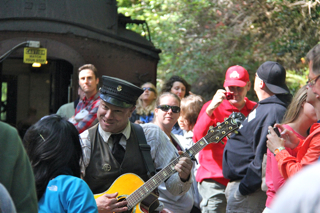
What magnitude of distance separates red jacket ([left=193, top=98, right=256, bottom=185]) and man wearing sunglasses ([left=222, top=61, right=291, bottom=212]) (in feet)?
1.49

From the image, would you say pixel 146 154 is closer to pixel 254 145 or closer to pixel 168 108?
pixel 254 145

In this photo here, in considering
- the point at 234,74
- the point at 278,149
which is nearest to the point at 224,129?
the point at 278,149

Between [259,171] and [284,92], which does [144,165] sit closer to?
[259,171]

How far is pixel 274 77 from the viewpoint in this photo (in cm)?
407

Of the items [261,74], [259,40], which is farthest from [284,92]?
[259,40]

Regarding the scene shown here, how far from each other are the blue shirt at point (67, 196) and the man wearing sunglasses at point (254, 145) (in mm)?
1926

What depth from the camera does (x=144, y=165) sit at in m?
3.35

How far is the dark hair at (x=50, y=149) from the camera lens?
242 centimetres

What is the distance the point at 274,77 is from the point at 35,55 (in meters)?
4.29

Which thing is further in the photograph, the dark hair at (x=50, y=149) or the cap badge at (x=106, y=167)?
the cap badge at (x=106, y=167)

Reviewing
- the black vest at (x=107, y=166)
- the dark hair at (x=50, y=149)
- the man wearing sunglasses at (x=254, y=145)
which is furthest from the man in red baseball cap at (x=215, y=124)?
the dark hair at (x=50, y=149)

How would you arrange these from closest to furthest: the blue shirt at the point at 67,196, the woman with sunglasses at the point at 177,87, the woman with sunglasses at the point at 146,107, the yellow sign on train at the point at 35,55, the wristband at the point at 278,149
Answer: the blue shirt at the point at 67,196
the wristband at the point at 278,149
the woman with sunglasses at the point at 146,107
the woman with sunglasses at the point at 177,87
the yellow sign on train at the point at 35,55

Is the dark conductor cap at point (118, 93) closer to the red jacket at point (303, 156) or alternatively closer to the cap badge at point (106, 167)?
the cap badge at point (106, 167)

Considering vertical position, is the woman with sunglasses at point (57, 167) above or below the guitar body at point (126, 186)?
above
